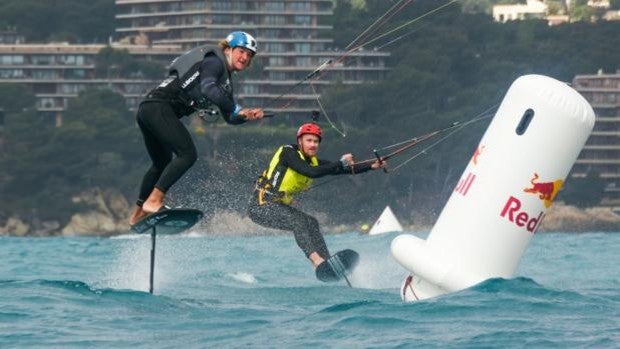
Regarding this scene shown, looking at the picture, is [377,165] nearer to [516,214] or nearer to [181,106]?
[516,214]

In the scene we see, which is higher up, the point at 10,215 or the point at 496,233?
the point at 496,233

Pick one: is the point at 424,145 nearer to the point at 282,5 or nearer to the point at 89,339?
the point at 282,5

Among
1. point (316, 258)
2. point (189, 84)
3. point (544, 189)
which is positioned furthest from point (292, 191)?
point (544, 189)

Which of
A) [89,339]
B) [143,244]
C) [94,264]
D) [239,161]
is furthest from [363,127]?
[89,339]

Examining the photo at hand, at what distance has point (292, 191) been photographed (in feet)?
57.9

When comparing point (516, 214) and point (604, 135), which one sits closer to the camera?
point (516, 214)

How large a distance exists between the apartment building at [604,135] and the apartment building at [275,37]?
1215cm

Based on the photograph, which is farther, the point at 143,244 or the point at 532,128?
the point at 143,244

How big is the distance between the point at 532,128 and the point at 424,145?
7816 centimetres

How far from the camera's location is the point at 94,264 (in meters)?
28.5

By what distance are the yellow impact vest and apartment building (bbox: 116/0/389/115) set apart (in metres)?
82.6

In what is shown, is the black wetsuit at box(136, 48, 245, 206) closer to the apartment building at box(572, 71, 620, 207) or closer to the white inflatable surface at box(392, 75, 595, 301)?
the white inflatable surface at box(392, 75, 595, 301)

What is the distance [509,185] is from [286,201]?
326 cm

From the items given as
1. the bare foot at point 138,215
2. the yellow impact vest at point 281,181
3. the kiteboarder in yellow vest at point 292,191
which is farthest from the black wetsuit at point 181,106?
the yellow impact vest at point 281,181
